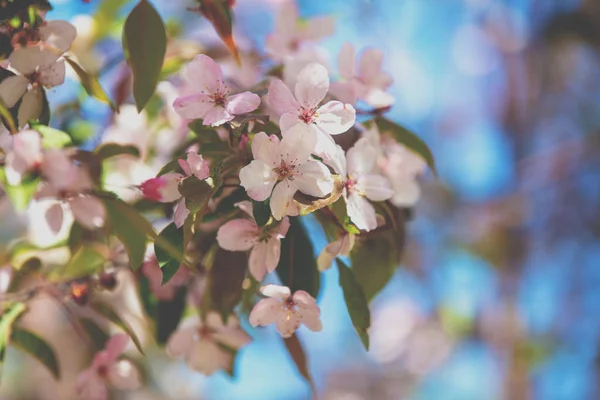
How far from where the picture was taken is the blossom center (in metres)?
0.60

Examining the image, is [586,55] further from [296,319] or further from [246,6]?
[296,319]

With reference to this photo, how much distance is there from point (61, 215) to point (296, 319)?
0.25 m

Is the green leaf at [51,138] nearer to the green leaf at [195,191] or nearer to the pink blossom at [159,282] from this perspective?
the green leaf at [195,191]

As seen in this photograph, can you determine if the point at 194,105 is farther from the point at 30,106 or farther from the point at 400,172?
the point at 400,172

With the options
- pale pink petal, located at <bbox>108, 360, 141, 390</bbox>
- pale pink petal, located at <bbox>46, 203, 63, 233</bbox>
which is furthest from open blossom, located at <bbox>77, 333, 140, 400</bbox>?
pale pink petal, located at <bbox>46, 203, 63, 233</bbox>

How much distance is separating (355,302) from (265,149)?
18 centimetres

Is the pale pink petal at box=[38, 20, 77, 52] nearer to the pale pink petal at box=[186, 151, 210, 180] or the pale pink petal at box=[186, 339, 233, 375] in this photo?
the pale pink petal at box=[186, 151, 210, 180]

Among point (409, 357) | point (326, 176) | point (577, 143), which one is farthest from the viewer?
point (409, 357)

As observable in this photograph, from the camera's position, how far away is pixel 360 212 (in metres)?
0.61

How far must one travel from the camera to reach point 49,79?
0.65m

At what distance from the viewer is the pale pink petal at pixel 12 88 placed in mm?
620

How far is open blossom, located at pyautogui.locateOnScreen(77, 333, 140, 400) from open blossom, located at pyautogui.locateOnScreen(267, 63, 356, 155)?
35 centimetres

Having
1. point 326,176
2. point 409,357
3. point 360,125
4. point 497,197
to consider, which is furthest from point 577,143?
point 326,176

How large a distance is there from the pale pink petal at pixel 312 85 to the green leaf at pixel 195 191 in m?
0.12
